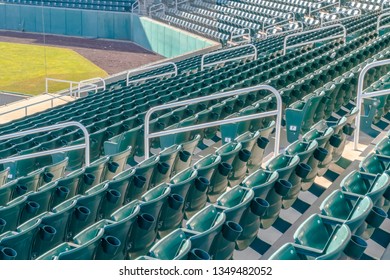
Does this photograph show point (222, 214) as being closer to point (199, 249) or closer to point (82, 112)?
point (199, 249)

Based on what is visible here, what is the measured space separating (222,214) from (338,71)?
6603mm

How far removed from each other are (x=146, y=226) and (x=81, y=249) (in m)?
0.78

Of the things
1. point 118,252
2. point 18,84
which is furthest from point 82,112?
point 18,84

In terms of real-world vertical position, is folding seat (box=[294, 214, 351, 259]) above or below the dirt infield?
above

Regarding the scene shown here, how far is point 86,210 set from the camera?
17.0ft

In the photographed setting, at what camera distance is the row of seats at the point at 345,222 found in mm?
4020

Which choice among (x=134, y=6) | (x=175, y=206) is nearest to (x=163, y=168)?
(x=175, y=206)

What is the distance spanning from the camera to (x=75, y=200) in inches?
203

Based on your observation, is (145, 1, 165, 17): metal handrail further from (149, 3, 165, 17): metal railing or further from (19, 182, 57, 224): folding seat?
(19, 182, 57, 224): folding seat

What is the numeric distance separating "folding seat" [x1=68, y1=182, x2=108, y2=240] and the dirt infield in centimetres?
1885

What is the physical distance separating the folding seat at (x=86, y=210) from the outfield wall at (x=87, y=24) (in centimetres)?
2229

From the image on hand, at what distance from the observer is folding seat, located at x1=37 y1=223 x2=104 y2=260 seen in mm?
3998

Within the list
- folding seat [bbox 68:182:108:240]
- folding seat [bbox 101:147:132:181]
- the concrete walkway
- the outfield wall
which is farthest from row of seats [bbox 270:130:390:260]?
the outfield wall

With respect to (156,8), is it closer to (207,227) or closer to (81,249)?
(207,227)
